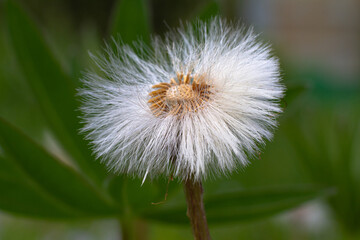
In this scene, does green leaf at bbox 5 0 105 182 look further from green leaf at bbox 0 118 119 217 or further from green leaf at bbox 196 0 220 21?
green leaf at bbox 196 0 220 21

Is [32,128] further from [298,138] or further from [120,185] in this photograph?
[120,185]

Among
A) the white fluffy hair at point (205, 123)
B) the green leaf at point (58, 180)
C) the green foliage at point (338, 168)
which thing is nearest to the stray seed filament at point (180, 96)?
the white fluffy hair at point (205, 123)

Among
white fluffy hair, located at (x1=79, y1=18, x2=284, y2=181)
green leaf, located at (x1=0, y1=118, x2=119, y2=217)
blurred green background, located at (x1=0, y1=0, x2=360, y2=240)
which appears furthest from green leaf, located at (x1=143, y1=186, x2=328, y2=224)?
white fluffy hair, located at (x1=79, y1=18, x2=284, y2=181)

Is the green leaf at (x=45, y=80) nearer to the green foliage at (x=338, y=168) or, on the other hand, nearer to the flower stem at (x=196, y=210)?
the flower stem at (x=196, y=210)

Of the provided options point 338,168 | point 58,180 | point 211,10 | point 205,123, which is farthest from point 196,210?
point 338,168

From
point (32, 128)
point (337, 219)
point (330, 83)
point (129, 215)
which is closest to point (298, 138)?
point (337, 219)
